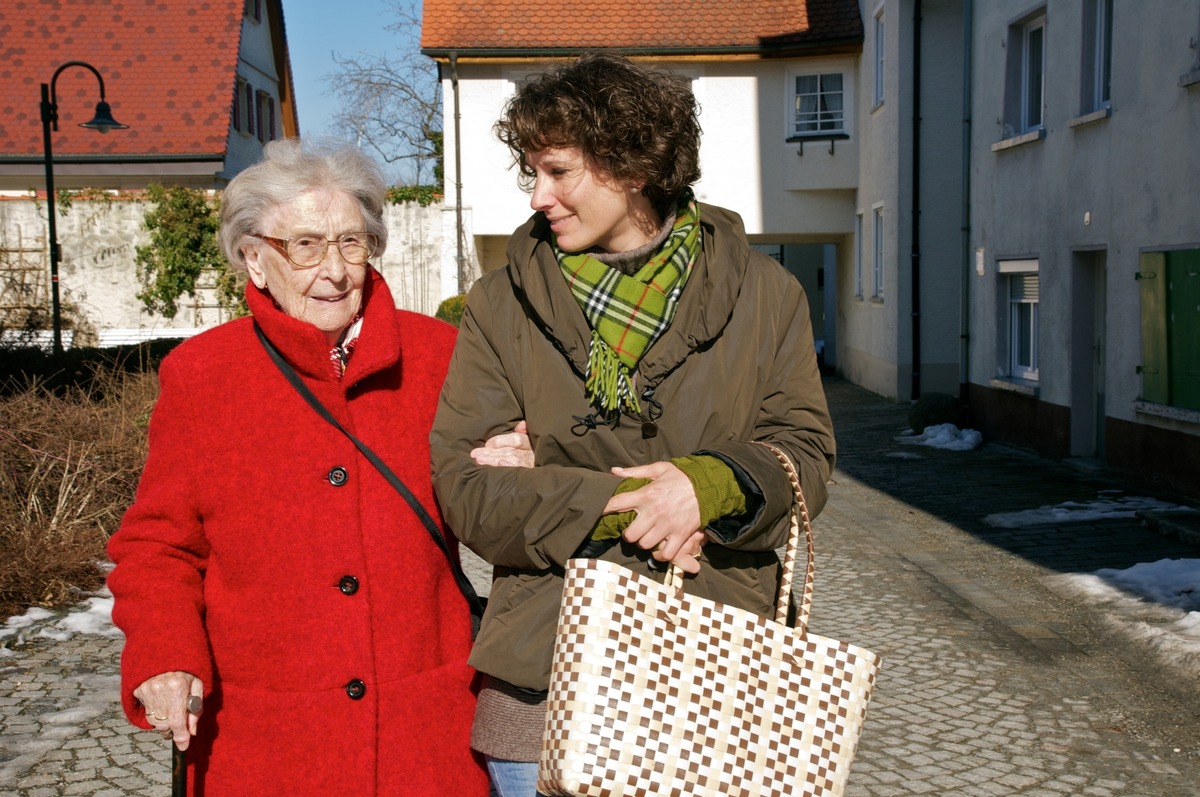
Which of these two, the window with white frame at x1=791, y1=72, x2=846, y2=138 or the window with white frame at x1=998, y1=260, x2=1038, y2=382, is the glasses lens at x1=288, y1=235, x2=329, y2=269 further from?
the window with white frame at x1=791, y1=72, x2=846, y2=138

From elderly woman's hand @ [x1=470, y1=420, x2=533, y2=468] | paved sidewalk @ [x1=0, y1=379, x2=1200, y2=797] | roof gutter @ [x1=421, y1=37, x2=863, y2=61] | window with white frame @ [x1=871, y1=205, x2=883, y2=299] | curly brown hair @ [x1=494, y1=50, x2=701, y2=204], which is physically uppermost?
roof gutter @ [x1=421, y1=37, x2=863, y2=61]

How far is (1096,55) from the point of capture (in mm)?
12508

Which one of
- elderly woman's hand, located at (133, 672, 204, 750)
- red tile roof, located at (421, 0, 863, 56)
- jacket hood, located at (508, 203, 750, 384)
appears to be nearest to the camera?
jacket hood, located at (508, 203, 750, 384)

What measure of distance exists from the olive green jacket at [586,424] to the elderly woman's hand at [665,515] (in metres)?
0.05

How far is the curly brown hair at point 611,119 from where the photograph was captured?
239 centimetres

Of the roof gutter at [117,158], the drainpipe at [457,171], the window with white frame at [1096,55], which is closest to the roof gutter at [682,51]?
the drainpipe at [457,171]

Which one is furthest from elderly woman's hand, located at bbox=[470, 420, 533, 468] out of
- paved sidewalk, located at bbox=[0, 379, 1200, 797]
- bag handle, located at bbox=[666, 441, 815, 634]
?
paved sidewalk, located at bbox=[0, 379, 1200, 797]

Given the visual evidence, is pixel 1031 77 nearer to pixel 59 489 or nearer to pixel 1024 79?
pixel 1024 79

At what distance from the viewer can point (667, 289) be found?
94.4 inches

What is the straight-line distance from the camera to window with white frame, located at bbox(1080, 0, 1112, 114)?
12266mm

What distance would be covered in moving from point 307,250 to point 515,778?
1170 mm

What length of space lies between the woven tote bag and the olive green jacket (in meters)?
0.16

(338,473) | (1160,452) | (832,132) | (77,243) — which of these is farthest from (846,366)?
(338,473)

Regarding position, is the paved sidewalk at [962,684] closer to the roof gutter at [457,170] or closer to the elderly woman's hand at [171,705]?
the elderly woman's hand at [171,705]
